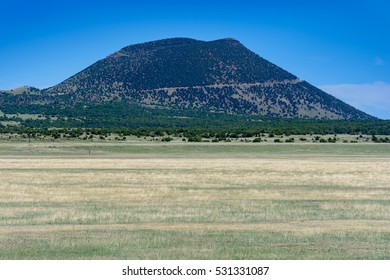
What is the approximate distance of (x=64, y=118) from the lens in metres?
190

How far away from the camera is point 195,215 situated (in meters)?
25.1

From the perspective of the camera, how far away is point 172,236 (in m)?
20.1

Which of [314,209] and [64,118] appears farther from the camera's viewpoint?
[64,118]

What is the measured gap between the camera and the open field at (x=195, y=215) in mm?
18031

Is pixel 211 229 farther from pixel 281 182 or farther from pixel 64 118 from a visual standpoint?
pixel 64 118

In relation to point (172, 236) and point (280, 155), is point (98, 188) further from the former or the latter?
point (280, 155)

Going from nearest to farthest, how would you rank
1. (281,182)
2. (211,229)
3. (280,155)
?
(211,229) < (281,182) < (280,155)

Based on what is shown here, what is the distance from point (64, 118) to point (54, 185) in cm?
15383

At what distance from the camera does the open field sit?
18.0 m
